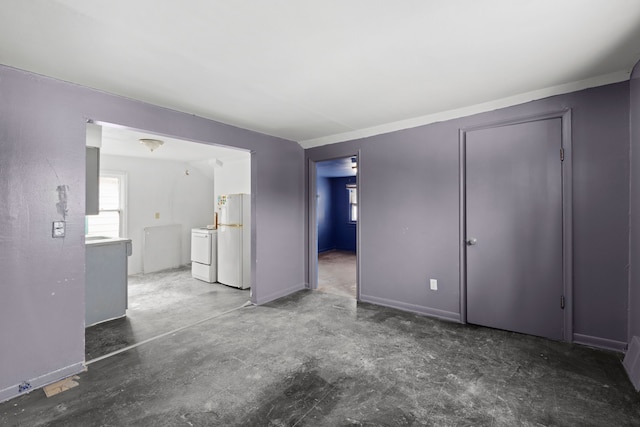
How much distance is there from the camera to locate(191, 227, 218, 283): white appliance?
16.7 ft

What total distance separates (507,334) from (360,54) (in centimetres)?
291

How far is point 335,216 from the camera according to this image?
356 inches

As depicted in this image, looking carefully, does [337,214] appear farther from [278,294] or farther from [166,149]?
[166,149]

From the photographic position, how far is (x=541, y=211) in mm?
2760

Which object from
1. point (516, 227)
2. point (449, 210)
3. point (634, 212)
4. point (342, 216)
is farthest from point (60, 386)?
point (342, 216)

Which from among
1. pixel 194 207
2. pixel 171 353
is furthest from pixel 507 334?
pixel 194 207

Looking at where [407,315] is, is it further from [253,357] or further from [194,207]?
[194,207]

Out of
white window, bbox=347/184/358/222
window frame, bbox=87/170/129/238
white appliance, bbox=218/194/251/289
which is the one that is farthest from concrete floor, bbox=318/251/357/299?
window frame, bbox=87/170/129/238

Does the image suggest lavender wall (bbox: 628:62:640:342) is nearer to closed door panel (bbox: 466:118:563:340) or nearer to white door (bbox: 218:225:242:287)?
closed door panel (bbox: 466:118:563:340)

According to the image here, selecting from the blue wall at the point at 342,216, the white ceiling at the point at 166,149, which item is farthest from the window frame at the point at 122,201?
the blue wall at the point at 342,216

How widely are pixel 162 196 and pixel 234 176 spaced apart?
6.47 ft

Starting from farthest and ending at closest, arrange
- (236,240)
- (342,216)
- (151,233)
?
(342,216) → (151,233) → (236,240)

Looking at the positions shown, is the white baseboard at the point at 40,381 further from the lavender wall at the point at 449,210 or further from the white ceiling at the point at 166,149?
the lavender wall at the point at 449,210

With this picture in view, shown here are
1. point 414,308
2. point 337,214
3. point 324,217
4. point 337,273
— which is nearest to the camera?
point 414,308
